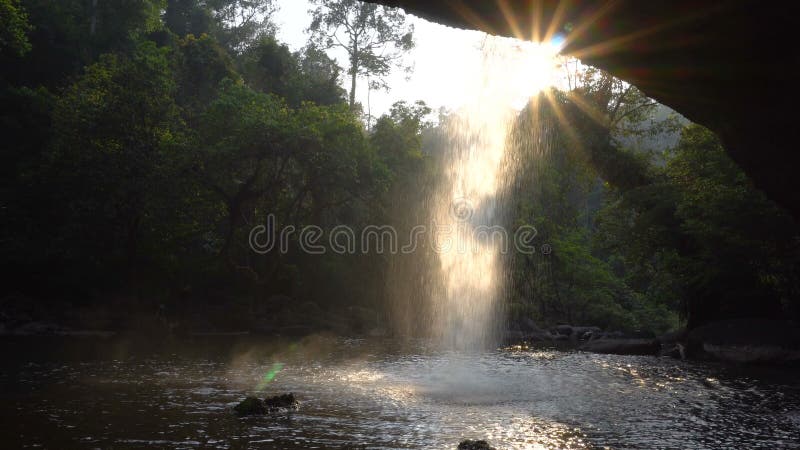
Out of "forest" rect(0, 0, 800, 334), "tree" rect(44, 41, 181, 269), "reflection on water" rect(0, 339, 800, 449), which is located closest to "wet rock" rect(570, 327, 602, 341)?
"forest" rect(0, 0, 800, 334)

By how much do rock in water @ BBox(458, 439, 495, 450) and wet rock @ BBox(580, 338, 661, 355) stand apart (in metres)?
19.2

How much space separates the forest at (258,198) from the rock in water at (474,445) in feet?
53.9

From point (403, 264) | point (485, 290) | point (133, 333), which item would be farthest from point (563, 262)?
point (133, 333)

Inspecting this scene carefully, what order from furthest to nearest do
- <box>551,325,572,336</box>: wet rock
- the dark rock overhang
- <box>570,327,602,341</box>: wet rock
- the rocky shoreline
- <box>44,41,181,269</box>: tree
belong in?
<box>551,325,572,336</box>: wet rock
<box>570,327,602,341</box>: wet rock
<box>44,41,181,269</box>: tree
the rocky shoreline
the dark rock overhang

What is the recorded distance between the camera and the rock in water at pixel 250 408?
39.5 feet

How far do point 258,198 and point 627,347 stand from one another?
2206 centimetres

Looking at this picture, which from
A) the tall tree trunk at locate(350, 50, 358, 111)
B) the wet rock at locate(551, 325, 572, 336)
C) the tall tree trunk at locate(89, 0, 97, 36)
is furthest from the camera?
the tall tree trunk at locate(350, 50, 358, 111)

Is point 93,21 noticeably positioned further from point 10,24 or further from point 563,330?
point 563,330

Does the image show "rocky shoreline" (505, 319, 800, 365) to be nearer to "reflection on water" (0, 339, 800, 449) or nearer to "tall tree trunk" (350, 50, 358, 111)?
"reflection on water" (0, 339, 800, 449)

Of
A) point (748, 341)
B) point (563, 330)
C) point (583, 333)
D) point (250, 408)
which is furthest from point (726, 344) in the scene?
point (250, 408)

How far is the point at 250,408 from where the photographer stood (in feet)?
39.6

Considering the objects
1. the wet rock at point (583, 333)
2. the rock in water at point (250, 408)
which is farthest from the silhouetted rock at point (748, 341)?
the rock in water at point (250, 408)

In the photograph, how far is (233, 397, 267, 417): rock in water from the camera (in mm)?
12055

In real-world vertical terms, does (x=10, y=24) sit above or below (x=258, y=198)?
above
